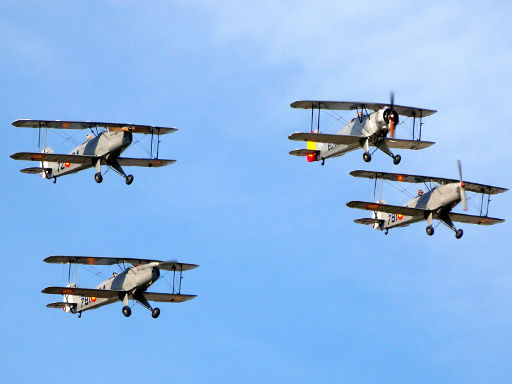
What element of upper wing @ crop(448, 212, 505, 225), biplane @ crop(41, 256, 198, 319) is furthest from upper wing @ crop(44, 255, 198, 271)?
upper wing @ crop(448, 212, 505, 225)

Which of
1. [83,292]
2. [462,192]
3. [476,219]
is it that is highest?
[462,192]

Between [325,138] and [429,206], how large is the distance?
5.62m

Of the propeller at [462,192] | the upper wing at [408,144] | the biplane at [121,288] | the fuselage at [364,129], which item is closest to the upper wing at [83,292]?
the biplane at [121,288]

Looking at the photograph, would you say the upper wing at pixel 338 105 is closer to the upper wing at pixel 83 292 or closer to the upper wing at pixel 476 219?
the upper wing at pixel 476 219

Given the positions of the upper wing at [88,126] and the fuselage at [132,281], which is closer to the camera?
the fuselage at [132,281]

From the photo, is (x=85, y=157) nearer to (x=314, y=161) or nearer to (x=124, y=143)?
(x=124, y=143)

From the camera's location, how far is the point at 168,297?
61.0 metres

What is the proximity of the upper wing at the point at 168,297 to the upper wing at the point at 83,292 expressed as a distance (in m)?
2.54

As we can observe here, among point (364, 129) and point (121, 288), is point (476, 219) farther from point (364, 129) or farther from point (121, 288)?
point (121, 288)

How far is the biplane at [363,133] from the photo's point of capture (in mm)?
58250

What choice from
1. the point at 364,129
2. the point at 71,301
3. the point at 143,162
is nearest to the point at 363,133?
the point at 364,129

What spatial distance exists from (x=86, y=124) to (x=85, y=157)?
88.4 inches

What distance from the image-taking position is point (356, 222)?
6312cm

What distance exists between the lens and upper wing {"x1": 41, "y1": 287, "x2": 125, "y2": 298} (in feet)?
187
